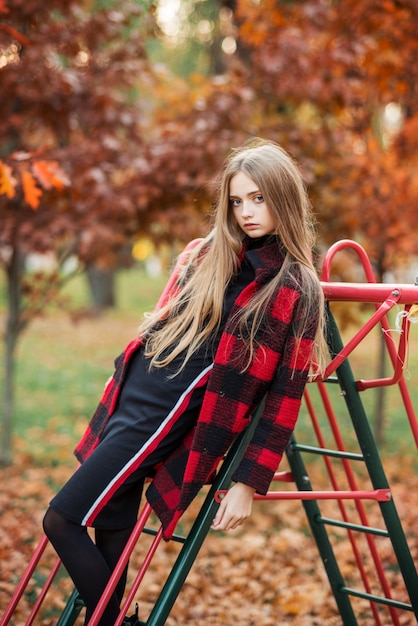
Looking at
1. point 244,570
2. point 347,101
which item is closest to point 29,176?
point 244,570

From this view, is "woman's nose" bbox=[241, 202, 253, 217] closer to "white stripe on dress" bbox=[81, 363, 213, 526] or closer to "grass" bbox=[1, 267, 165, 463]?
"white stripe on dress" bbox=[81, 363, 213, 526]

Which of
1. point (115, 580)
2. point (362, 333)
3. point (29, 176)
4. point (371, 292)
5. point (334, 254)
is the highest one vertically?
point (29, 176)

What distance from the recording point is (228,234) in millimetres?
2471

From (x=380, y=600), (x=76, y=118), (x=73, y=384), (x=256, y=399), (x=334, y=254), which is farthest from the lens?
(x=73, y=384)

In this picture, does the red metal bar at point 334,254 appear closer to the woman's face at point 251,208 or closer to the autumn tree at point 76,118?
the woman's face at point 251,208

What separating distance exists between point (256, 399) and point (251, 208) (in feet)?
2.00

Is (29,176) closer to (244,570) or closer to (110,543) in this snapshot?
(110,543)

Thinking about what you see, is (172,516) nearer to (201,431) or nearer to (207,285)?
(201,431)

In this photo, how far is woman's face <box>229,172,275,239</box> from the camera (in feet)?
7.77

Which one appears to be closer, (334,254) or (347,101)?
(334,254)

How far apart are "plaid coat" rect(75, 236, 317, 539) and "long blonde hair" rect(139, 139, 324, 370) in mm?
35

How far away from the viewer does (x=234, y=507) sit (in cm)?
222

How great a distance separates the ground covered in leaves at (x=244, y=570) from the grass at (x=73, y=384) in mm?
1191

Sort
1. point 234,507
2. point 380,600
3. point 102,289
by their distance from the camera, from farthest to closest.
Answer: point 102,289, point 380,600, point 234,507
